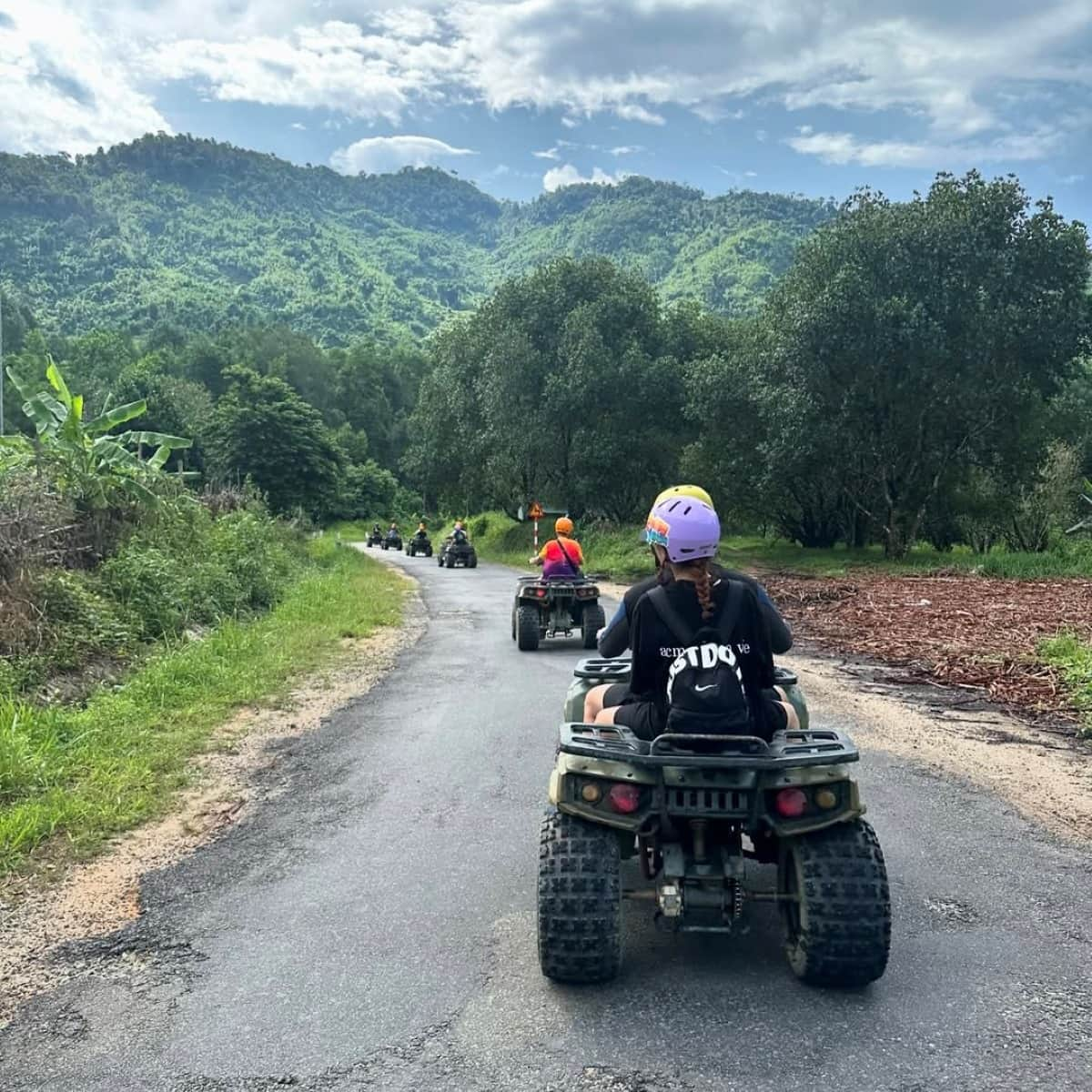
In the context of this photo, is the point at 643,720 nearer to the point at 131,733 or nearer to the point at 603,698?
the point at 603,698

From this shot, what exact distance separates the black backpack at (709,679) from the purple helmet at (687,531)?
166mm

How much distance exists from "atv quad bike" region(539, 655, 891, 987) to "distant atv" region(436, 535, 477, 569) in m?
28.1

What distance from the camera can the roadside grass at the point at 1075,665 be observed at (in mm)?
8367

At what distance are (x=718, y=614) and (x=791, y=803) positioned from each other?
0.73 meters

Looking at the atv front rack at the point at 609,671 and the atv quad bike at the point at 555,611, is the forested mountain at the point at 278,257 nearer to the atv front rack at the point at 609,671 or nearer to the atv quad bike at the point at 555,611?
the atv quad bike at the point at 555,611

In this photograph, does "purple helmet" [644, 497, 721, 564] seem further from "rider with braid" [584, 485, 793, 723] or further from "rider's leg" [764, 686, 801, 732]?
"rider's leg" [764, 686, 801, 732]

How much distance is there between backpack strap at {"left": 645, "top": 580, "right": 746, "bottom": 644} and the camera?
369 centimetres

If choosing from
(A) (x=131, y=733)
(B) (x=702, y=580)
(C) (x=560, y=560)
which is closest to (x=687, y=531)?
(B) (x=702, y=580)

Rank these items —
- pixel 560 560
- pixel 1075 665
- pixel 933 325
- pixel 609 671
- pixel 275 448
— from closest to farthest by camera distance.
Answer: pixel 609 671 → pixel 1075 665 → pixel 560 560 → pixel 933 325 → pixel 275 448

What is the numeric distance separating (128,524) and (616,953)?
10.9 m

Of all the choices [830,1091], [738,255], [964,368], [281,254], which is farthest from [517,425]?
[281,254]

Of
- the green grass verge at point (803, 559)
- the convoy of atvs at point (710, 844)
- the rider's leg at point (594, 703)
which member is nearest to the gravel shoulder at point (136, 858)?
the convoy of atvs at point (710, 844)

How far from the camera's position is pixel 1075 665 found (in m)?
9.59

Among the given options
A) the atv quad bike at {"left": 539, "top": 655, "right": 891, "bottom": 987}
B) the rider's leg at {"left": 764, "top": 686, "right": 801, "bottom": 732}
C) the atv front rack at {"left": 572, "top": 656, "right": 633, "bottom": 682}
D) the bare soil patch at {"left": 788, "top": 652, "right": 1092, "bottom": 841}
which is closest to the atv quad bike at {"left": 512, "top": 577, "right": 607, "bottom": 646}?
the bare soil patch at {"left": 788, "top": 652, "right": 1092, "bottom": 841}
